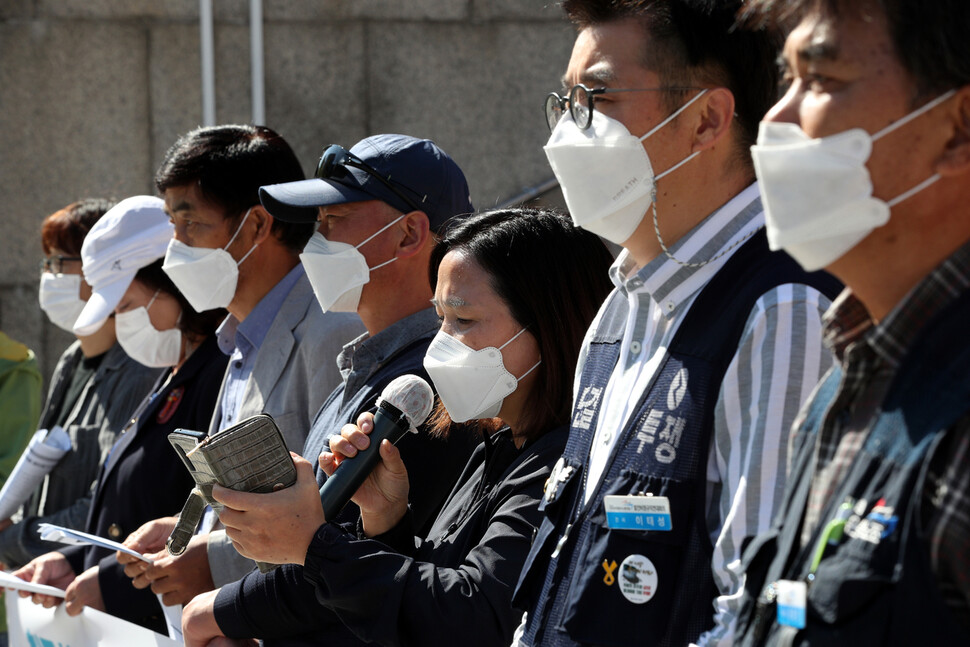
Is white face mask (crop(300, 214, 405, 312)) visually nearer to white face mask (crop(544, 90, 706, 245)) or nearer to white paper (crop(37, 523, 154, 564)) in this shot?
white paper (crop(37, 523, 154, 564))

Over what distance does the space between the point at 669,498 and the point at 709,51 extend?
2.92 feet

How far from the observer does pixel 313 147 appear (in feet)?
23.5

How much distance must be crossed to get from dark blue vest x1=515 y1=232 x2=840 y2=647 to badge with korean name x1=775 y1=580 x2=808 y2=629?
1.40 ft

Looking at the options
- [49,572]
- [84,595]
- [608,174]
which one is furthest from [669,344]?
[49,572]

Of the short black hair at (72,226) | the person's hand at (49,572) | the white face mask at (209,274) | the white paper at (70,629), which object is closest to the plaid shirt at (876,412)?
the white paper at (70,629)

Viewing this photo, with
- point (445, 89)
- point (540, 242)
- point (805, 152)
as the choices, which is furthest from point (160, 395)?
point (445, 89)

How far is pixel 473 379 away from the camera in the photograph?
2.75 m

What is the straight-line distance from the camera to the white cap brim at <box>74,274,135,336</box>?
4.61 m

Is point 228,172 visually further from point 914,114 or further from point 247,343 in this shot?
point 914,114

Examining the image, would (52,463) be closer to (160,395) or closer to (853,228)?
(160,395)

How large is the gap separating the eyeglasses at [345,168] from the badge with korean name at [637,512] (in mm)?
1689

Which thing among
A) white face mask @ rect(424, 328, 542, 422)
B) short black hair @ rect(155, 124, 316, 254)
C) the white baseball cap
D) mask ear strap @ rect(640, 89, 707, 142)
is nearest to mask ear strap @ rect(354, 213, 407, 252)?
short black hair @ rect(155, 124, 316, 254)

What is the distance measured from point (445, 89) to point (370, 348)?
4.17 m

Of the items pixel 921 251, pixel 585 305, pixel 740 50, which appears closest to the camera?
pixel 921 251
